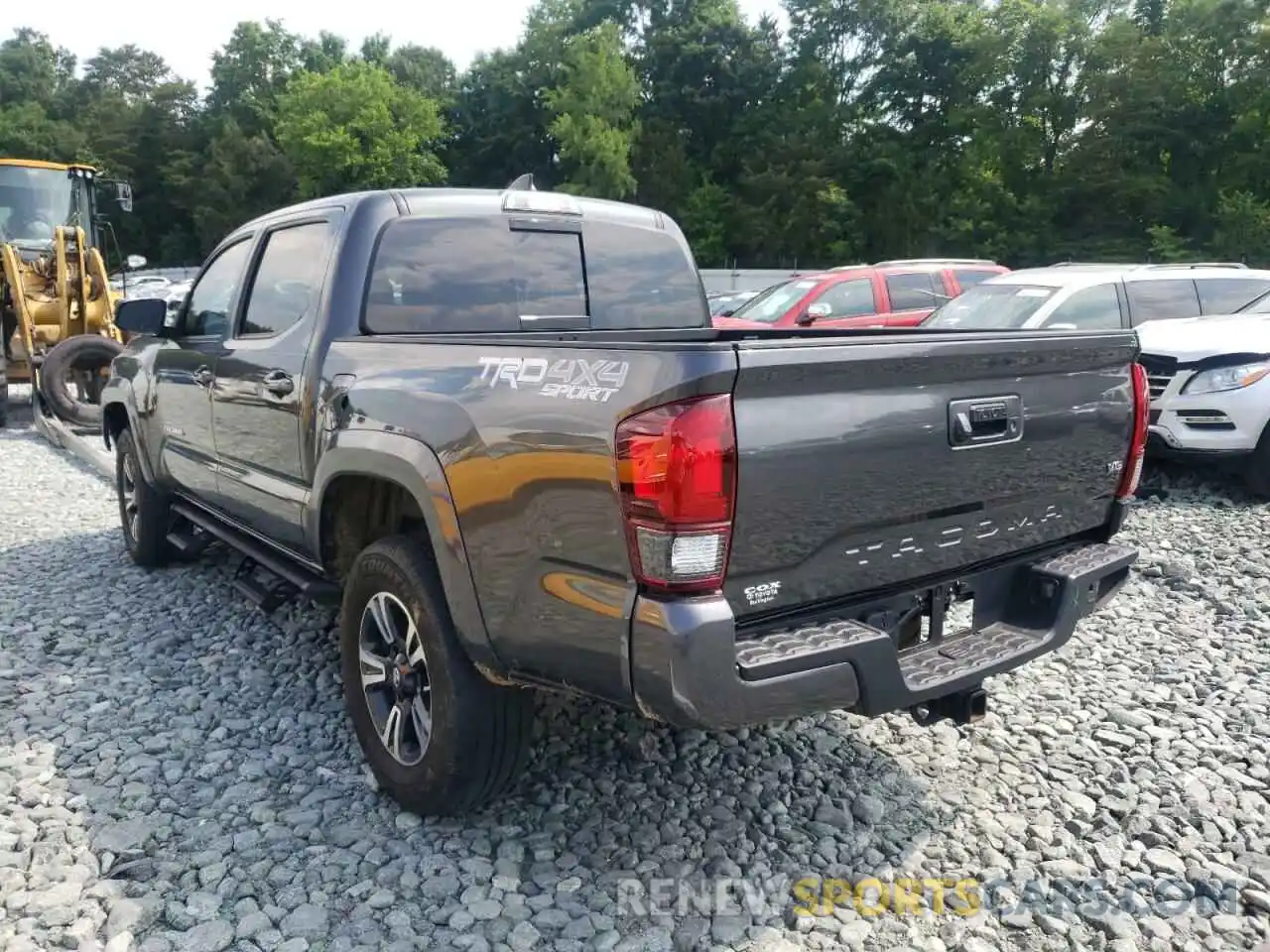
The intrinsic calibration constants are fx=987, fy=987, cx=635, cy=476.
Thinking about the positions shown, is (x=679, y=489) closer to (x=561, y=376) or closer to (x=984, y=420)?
(x=561, y=376)

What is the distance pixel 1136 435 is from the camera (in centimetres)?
326

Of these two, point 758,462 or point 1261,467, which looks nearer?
point 758,462

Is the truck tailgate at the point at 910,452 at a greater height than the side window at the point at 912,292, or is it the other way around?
Result: the truck tailgate at the point at 910,452

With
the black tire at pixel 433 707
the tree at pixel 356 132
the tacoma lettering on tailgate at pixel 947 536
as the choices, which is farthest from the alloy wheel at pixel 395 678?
the tree at pixel 356 132

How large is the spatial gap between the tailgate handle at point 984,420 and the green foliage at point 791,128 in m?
38.4

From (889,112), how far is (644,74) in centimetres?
1610

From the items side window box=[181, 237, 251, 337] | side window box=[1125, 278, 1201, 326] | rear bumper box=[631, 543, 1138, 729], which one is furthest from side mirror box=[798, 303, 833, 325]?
rear bumper box=[631, 543, 1138, 729]

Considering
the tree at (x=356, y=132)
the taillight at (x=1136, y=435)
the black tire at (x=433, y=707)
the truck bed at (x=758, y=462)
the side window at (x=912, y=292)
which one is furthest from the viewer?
the tree at (x=356, y=132)

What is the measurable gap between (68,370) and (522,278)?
945 cm

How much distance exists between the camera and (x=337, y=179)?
5872cm

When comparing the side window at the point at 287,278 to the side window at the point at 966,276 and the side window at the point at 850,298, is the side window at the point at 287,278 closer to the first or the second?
the side window at the point at 850,298

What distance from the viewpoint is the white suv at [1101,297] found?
8102 millimetres

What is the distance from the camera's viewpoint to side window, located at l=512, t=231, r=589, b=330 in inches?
149

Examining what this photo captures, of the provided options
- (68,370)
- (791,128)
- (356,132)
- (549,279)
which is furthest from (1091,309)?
(356,132)
